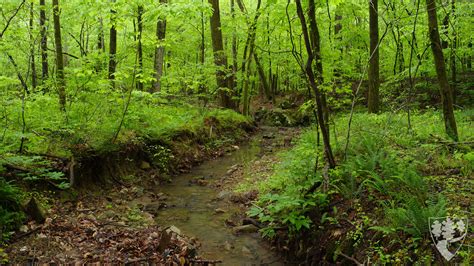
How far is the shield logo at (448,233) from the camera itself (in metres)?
3.68

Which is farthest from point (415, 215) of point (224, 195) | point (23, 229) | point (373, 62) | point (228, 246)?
point (373, 62)

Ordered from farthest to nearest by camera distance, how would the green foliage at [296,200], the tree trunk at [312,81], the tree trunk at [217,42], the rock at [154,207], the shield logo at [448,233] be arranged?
the tree trunk at [217,42]
the rock at [154,207]
the tree trunk at [312,81]
the green foliage at [296,200]
the shield logo at [448,233]

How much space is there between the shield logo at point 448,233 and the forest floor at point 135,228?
2.56 m

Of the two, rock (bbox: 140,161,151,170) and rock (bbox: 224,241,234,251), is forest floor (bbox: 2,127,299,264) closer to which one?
rock (bbox: 224,241,234,251)

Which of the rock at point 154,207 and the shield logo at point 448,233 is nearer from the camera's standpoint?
the shield logo at point 448,233

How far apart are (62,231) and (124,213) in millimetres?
1684

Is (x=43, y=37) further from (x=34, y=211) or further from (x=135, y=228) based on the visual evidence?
(x=135, y=228)

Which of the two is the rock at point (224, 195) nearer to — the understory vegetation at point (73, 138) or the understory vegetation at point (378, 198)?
the understory vegetation at point (378, 198)

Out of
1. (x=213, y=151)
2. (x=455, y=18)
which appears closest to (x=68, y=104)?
(x=213, y=151)

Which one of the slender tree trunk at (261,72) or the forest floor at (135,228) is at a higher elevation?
the slender tree trunk at (261,72)

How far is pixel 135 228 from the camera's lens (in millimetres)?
6125

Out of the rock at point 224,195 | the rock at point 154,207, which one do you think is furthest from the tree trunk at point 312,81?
the rock at point 154,207

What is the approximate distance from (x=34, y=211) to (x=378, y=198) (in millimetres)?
5465

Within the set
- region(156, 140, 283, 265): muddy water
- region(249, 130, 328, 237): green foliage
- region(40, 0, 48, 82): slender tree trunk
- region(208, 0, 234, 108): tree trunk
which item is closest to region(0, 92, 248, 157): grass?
region(40, 0, 48, 82): slender tree trunk
